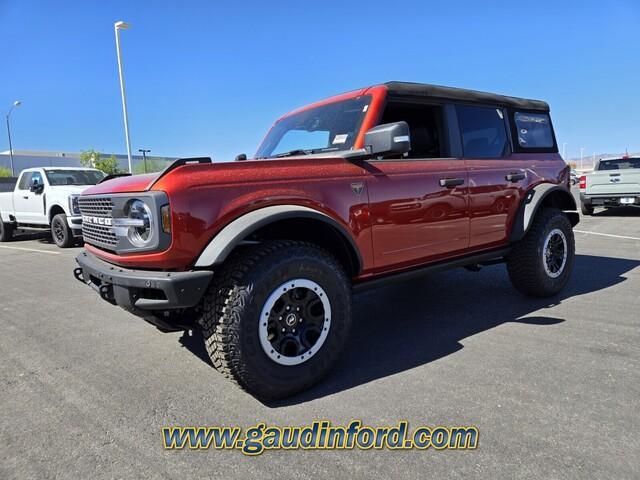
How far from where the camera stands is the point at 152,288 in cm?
227

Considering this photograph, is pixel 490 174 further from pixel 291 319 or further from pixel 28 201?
pixel 28 201

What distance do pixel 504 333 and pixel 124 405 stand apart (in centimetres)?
275

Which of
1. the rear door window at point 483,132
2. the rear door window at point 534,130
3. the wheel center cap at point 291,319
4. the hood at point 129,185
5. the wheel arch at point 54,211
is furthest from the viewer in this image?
the wheel arch at point 54,211

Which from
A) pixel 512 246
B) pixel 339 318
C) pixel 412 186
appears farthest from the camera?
pixel 512 246

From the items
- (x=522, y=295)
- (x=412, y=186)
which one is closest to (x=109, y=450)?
(x=412, y=186)

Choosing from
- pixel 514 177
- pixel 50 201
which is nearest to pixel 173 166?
pixel 514 177

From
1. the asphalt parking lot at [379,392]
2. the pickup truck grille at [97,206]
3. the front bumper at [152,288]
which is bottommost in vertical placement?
the asphalt parking lot at [379,392]

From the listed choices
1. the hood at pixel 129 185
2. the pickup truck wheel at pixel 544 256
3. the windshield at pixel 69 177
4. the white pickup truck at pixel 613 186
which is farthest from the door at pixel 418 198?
the white pickup truck at pixel 613 186

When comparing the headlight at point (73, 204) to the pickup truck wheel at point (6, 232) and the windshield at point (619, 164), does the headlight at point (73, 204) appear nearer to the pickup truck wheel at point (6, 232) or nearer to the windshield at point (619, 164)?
the pickup truck wheel at point (6, 232)

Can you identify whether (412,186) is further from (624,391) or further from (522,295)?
(522,295)

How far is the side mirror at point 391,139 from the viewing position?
2709mm

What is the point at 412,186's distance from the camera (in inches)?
124

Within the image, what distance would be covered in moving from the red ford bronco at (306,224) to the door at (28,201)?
8049mm

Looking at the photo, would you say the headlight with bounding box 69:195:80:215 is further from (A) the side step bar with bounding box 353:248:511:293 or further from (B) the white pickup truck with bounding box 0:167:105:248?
(A) the side step bar with bounding box 353:248:511:293
